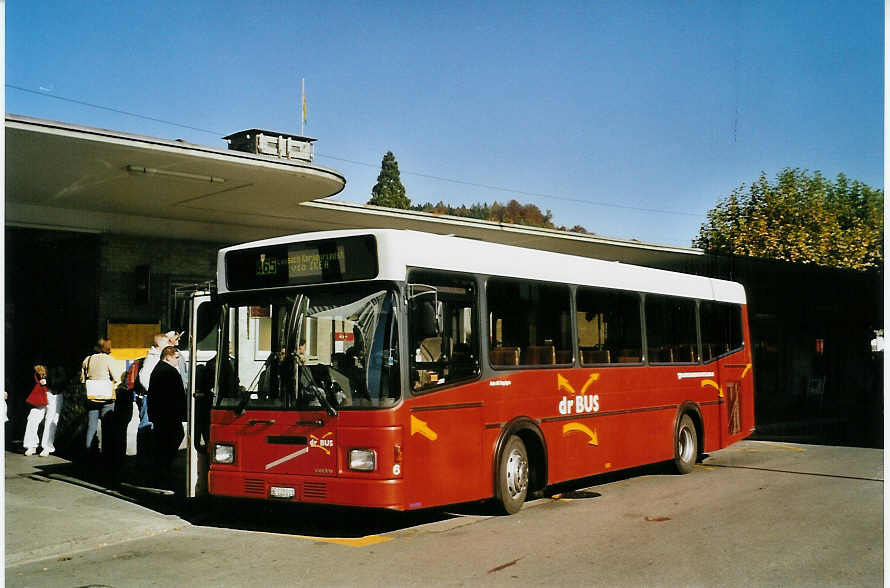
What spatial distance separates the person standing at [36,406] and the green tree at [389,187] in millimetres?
79046

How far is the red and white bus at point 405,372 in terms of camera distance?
28.9ft

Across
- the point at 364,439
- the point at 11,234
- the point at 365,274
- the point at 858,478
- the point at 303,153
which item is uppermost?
the point at 303,153

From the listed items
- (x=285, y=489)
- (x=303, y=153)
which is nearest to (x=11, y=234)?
(x=303, y=153)

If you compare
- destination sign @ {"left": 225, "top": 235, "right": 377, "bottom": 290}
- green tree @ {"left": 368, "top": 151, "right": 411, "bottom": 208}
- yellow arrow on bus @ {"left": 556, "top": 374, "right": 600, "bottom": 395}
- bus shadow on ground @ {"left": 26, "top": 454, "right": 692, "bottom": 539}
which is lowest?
bus shadow on ground @ {"left": 26, "top": 454, "right": 692, "bottom": 539}

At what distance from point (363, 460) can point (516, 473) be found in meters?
2.38

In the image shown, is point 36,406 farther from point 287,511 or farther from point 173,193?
point 287,511

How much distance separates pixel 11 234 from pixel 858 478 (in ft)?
50.2

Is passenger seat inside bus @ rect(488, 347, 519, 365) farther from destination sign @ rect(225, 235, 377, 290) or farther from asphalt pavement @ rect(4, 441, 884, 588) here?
destination sign @ rect(225, 235, 377, 290)

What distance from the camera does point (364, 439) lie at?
28.6 feet

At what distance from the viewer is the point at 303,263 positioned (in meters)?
9.49

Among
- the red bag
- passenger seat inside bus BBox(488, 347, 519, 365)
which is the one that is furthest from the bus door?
the red bag

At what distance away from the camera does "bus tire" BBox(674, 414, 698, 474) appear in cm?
1396

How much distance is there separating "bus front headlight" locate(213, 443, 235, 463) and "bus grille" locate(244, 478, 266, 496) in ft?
0.99

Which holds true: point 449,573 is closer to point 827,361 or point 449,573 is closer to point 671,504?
point 671,504
